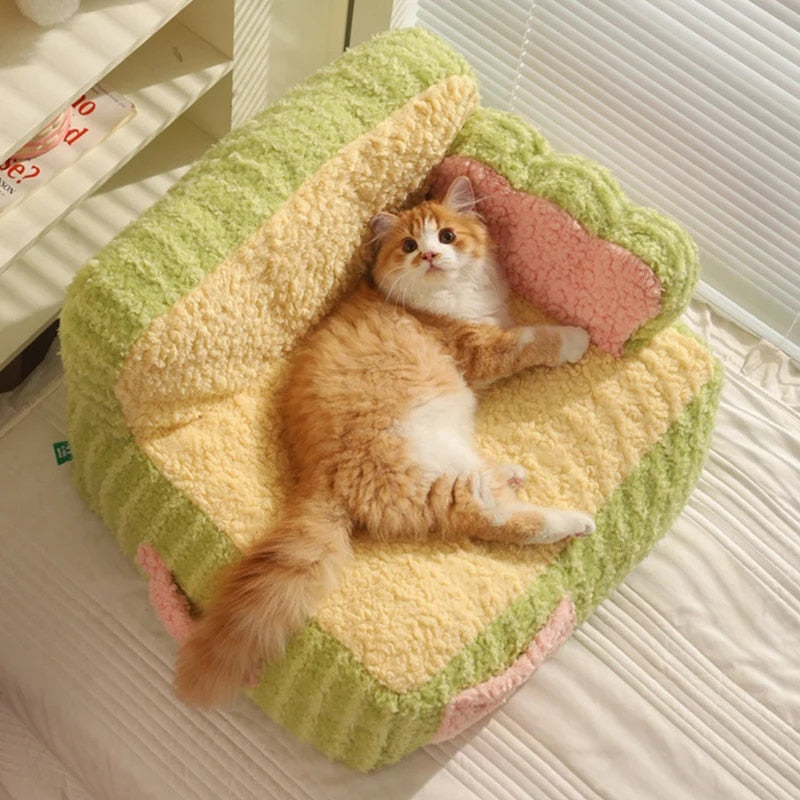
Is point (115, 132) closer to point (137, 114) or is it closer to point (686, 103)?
point (137, 114)

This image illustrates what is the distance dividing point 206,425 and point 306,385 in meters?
0.15

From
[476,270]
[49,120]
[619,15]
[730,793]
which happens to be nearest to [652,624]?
[730,793]

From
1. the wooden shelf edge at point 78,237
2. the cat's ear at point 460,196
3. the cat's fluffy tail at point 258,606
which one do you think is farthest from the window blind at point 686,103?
the cat's fluffy tail at point 258,606

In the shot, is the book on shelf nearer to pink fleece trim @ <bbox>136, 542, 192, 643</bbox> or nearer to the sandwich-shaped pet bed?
the sandwich-shaped pet bed

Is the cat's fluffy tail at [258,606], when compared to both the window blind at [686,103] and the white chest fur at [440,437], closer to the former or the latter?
the white chest fur at [440,437]

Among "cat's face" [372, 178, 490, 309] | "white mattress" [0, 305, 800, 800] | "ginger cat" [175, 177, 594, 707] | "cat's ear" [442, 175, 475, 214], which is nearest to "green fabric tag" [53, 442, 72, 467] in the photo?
"white mattress" [0, 305, 800, 800]

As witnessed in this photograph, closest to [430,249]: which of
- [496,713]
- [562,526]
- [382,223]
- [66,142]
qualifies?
[382,223]

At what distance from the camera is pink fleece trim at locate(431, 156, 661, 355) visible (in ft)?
5.38

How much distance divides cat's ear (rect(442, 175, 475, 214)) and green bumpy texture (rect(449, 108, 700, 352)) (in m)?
0.06

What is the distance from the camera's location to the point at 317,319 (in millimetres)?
1710

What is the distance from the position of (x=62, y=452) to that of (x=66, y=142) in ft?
1.53

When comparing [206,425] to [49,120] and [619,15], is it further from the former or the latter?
[619,15]

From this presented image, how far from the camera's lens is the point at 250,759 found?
1.54 metres

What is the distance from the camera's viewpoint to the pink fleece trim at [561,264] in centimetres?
164
